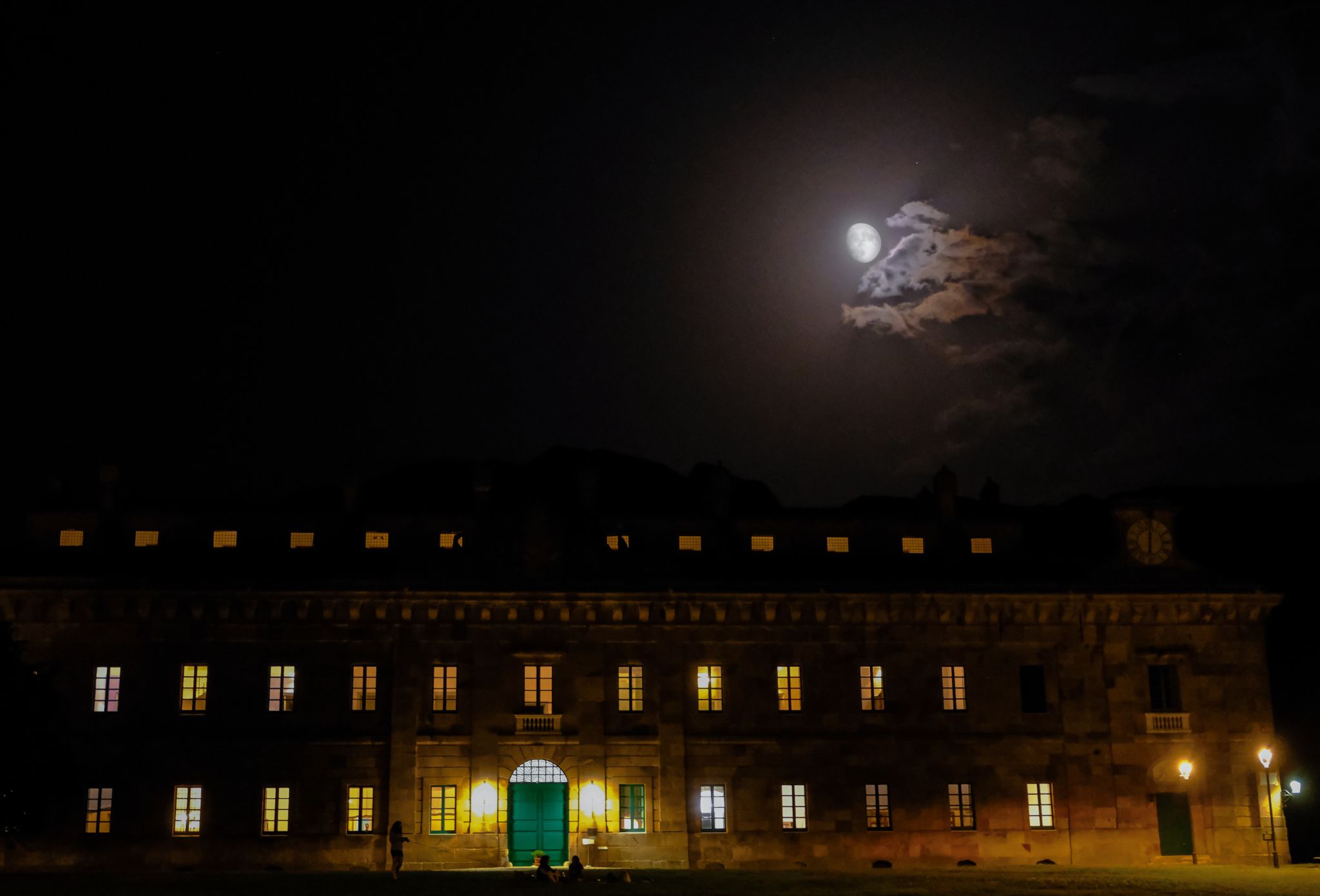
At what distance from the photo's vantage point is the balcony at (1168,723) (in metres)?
49.9

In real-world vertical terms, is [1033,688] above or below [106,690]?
below

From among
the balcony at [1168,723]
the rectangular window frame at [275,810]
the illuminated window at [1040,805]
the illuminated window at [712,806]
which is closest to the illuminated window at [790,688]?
the illuminated window at [712,806]

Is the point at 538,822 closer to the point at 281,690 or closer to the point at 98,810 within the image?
the point at 281,690

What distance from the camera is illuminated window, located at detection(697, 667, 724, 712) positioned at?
4900cm

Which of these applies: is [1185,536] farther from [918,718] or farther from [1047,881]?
[1047,881]

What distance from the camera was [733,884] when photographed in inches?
1451

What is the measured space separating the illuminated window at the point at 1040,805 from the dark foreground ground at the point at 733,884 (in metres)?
5.72

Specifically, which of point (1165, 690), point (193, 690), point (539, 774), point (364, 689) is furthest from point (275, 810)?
point (1165, 690)

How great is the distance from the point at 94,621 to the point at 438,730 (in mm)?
12135

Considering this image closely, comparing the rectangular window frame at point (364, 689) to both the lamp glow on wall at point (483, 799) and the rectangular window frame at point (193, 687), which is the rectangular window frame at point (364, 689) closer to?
the lamp glow on wall at point (483, 799)

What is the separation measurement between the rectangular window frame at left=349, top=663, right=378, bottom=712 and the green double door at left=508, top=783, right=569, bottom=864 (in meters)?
5.53

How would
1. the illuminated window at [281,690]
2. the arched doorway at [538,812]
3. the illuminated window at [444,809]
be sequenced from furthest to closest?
the illuminated window at [281,690] < the arched doorway at [538,812] < the illuminated window at [444,809]

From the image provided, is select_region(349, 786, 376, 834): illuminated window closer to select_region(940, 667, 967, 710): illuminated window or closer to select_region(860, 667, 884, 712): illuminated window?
select_region(860, 667, 884, 712): illuminated window

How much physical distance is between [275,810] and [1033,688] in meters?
26.5
